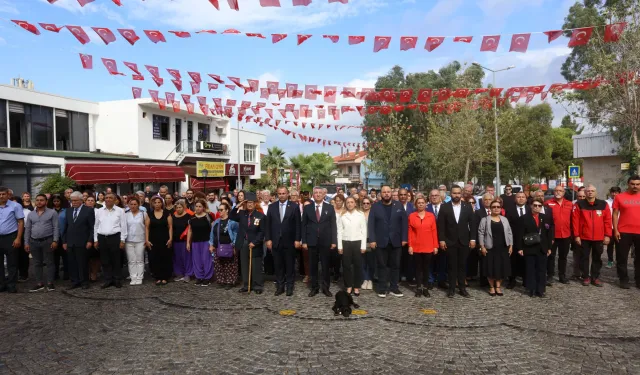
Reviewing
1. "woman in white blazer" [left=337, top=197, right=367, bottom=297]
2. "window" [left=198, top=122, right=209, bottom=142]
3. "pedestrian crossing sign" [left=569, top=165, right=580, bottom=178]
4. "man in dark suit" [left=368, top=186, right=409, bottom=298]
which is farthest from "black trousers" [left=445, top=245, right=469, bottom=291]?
"window" [left=198, top=122, right=209, bottom=142]

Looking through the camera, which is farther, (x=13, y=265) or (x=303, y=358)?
(x=13, y=265)

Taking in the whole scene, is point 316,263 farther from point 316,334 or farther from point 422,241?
point 316,334

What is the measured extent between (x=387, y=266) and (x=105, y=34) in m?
7.52

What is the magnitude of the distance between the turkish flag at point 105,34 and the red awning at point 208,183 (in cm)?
2024

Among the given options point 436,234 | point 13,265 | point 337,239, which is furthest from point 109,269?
point 436,234

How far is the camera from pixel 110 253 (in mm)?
8078

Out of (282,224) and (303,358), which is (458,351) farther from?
(282,224)

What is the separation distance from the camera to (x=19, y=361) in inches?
184

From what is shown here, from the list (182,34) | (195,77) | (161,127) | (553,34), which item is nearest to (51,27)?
(182,34)

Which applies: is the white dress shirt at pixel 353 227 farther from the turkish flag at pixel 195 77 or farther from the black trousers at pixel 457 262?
the turkish flag at pixel 195 77

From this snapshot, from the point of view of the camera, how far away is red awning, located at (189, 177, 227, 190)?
29438 millimetres

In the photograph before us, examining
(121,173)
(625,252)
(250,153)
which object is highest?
(250,153)

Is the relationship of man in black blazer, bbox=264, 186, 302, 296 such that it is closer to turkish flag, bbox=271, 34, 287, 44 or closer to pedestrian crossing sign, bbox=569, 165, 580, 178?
turkish flag, bbox=271, 34, 287, 44

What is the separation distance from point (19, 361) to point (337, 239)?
4.60 metres
